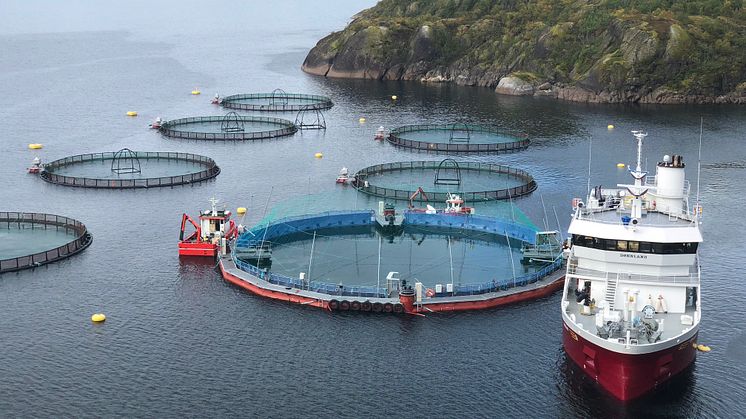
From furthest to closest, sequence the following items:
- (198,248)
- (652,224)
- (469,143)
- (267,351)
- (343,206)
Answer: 1. (469,143)
2. (343,206)
3. (198,248)
4. (652,224)
5. (267,351)

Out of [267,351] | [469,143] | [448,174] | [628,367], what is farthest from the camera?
[469,143]

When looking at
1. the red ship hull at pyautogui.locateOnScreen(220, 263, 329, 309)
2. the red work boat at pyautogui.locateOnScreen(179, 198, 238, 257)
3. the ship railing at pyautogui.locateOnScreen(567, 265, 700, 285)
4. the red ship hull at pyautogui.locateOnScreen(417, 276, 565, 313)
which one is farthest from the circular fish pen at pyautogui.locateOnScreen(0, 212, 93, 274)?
the ship railing at pyautogui.locateOnScreen(567, 265, 700, 285)

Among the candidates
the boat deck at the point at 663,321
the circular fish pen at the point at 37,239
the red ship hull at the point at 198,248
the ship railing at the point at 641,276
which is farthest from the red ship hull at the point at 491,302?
the circular fish pen at the point at 37,239

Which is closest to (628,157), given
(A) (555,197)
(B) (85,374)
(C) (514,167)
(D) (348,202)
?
(C) (514,167)

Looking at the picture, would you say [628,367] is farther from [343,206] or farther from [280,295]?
[343,206]

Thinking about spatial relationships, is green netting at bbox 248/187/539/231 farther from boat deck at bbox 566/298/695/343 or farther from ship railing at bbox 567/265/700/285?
boat deck at bbox 566/298/695/343

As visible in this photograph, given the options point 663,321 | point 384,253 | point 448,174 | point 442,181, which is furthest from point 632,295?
point 448,174
